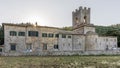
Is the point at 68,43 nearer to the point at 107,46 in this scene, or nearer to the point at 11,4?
the point at 107,46

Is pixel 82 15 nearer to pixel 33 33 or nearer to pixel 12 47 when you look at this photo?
pixel 33 33

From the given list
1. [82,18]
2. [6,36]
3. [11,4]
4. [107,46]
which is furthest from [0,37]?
[107,46]

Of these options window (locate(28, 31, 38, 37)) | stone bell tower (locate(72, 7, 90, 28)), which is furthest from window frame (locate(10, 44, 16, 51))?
stone bell tower (locate(72, 7, 90, 28))

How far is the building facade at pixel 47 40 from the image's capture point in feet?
133

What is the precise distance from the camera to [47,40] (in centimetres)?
4512

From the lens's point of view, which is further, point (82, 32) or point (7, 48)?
point (82, 32)

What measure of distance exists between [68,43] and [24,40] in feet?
38.1

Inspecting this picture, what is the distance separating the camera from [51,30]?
4588cm

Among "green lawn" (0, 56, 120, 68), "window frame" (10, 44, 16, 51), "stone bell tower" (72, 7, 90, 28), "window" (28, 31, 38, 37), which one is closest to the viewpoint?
"green lawn" (0, 56, 120, 68)

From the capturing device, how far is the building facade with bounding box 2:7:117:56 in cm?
4050

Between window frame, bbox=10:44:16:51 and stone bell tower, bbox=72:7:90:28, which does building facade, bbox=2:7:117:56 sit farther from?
stone bell tower, bbox=72:7:90:28

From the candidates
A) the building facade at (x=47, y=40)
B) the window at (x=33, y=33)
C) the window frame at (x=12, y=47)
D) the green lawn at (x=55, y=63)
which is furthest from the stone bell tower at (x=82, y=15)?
the green lawn at (x=55, y=63)

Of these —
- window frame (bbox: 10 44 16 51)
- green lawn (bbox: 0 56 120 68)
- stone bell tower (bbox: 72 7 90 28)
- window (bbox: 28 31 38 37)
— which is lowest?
green lawn (bbox: 0 56 120 68)

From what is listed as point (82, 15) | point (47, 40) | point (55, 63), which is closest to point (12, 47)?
point (47, 40)
